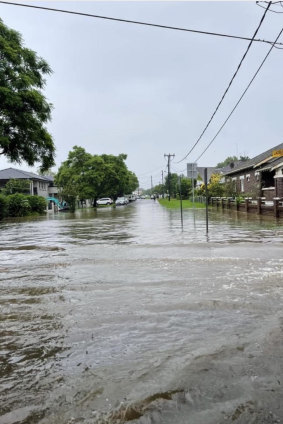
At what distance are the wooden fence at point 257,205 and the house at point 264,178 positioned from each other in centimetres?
129

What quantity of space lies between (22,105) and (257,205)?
16225 millimetres

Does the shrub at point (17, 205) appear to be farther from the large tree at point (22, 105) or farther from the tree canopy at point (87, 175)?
the tree canopy at point (87, 175)

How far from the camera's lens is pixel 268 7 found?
8742mm

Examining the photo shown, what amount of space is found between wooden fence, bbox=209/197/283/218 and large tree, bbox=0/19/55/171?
14570mm

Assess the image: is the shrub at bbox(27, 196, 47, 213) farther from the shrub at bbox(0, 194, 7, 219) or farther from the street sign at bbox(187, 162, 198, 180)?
the street sign at bbox(187, 162, 198, 180)

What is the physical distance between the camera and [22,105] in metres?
21.3

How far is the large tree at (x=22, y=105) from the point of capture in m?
21.0

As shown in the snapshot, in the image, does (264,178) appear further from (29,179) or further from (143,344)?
(29,179)

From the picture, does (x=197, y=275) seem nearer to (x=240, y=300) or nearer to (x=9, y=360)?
(x=240, y=300)

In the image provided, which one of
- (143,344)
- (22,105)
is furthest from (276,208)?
(143,344)

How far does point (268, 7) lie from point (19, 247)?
391 inches

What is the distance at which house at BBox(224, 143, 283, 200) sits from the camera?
77.5 feet

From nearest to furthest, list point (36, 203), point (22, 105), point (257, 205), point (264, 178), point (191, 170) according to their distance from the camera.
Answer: point (191, 170)
point (22, 105)
point (257, 205)
point (264, 178)
point (36, 203)

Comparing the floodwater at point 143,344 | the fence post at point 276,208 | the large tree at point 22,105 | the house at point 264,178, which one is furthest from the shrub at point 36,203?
the floodwater at point 143,344
